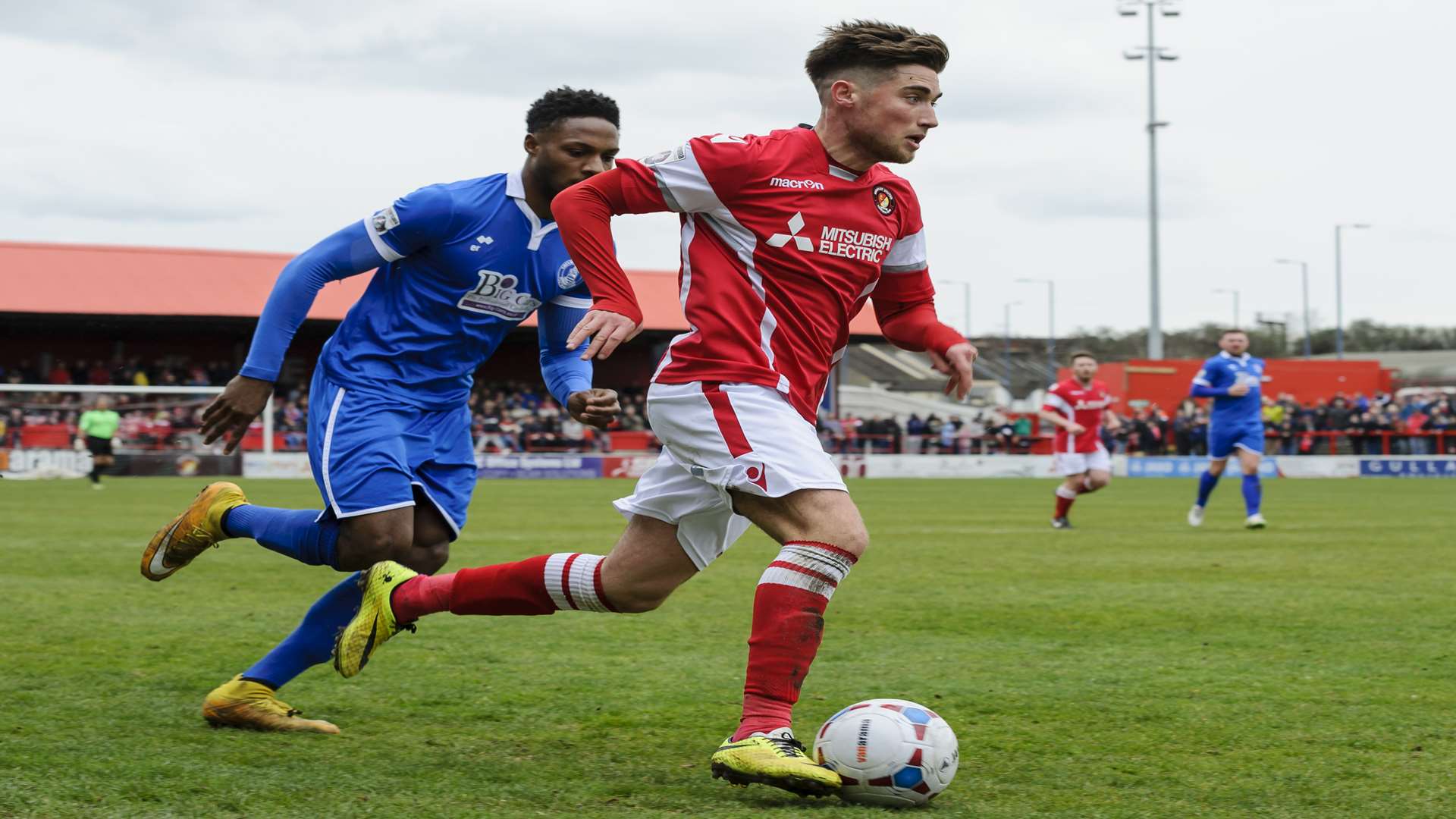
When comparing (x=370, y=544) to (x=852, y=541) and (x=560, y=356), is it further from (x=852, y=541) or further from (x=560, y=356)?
(x=852, y=541)

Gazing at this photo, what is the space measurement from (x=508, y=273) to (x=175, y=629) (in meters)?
3.36

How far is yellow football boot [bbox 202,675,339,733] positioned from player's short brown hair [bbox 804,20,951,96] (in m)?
2.57

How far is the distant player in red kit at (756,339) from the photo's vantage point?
402cm

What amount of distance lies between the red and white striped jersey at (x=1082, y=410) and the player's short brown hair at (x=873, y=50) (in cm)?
1293

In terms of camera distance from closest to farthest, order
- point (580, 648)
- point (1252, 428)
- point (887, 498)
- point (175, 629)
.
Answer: point (580, 648) → point (175, 629) → point (1252, 428) → point (887, 498)

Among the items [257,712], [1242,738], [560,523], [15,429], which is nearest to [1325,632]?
[1242,738]

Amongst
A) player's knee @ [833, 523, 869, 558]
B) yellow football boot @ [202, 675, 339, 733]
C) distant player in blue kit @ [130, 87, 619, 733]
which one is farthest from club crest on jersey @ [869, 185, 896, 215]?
yellow football boot @ [202, 675, 339, 733]

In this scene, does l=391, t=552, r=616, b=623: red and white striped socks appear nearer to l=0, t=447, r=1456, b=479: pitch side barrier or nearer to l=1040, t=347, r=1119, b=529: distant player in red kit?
l=1040, t=347, r=1119, b=529: distant player in red kit

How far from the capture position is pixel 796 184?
4.30 m

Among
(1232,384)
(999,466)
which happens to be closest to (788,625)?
(1232,384)

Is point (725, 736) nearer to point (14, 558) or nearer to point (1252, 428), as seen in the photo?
point (14, 558)

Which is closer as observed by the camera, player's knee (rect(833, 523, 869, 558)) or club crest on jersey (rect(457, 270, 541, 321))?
player's knee (rect(833, 523, 869, 558))

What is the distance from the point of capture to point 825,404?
44.2 metres

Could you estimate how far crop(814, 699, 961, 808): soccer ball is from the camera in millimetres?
3854
